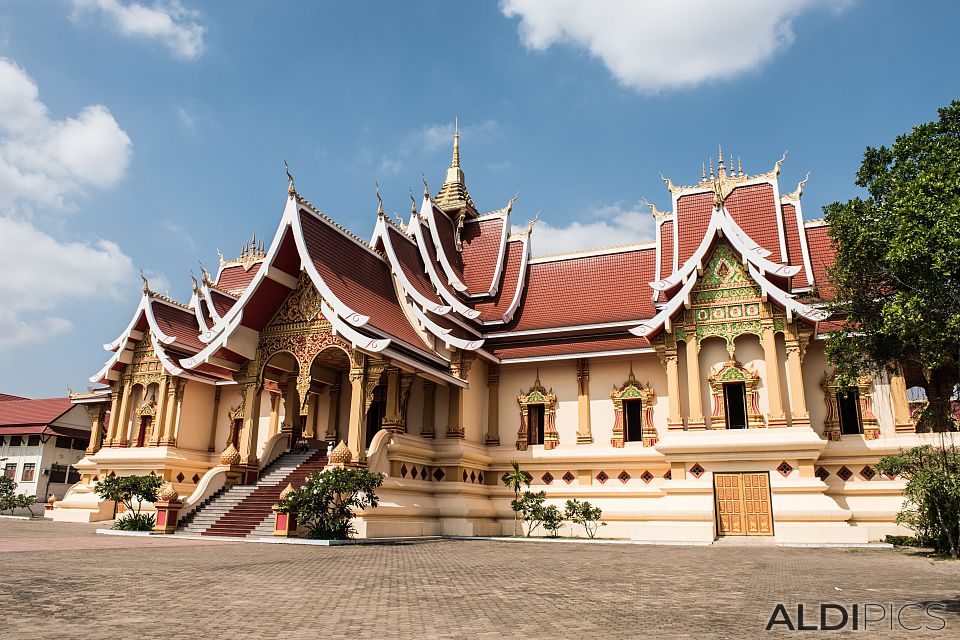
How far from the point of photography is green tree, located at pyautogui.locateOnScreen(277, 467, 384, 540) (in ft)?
42.2

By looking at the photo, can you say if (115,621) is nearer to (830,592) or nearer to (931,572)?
(830,592)

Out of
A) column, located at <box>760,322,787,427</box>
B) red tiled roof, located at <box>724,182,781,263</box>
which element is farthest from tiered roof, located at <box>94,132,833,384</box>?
column, located at <box>760,322,787,427</box>

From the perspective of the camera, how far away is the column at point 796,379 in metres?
15.1

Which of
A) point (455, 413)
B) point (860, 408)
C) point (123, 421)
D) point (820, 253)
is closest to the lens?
point (860, 408)

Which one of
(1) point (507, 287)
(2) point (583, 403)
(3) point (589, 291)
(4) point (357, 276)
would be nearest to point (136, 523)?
(4) point (357, 276)

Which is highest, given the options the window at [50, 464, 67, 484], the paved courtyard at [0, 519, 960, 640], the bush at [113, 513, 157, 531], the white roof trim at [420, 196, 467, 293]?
the white roof trim at [420, 196, 467, 293]

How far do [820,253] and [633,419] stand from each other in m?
6.41

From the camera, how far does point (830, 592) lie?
22.0ft

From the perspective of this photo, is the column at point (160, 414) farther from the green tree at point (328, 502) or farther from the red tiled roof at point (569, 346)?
the red tiled roof at point (569, 346)

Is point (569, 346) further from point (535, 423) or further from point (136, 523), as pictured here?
point (136, 523)

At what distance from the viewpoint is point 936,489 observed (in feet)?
37.4

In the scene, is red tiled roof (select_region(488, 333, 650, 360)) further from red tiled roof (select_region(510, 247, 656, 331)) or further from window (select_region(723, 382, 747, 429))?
window (select_region(723, 382, 747, 429))

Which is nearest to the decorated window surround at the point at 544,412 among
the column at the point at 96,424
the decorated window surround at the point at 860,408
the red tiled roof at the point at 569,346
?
the red tiled roof at the point at 569,346

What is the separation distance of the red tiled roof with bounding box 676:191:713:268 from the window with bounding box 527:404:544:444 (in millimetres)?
5357
